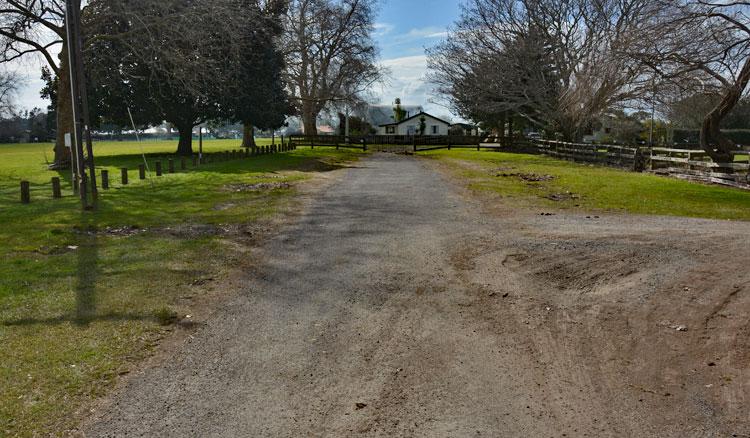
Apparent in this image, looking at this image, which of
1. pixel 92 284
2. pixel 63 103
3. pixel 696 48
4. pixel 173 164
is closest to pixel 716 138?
pixel 696 48

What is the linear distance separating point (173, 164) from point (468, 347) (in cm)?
2311

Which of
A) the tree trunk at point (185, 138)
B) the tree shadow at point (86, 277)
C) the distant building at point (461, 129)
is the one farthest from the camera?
the distant building at point (461, 129)

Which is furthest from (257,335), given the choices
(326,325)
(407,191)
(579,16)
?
(579,16)

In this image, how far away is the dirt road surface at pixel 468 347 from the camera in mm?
3764

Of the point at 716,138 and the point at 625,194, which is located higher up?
the point at 716,138

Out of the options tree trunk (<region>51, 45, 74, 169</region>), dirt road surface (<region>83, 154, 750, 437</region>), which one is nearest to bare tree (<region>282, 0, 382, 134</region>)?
tree trunk (<region>51, 45, 74, 169</region>)

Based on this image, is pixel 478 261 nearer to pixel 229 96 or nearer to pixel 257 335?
pixel 257 335

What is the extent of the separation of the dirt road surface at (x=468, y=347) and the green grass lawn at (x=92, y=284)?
1.37 feet

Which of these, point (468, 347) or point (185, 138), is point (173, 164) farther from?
point (468, 347)

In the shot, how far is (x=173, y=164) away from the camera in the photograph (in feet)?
84.4

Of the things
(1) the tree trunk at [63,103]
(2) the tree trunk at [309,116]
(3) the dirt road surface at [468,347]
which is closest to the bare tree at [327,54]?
(2) the tree trunk at [309,116]

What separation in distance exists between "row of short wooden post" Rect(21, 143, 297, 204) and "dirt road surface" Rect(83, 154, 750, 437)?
32.2 ft

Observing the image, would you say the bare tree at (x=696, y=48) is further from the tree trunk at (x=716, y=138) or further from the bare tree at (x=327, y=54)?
the bare tree at (x=327, y=54)

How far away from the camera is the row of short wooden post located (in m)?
15.6
